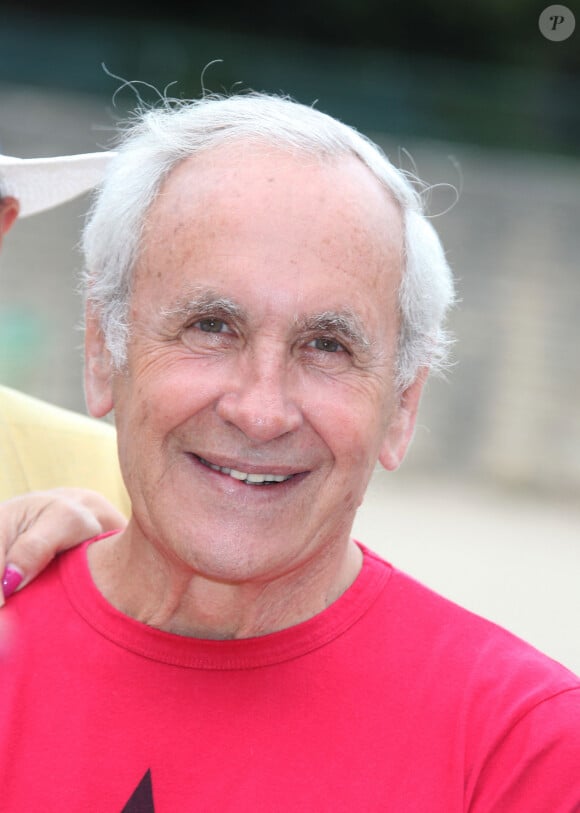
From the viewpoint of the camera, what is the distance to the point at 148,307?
180 cm

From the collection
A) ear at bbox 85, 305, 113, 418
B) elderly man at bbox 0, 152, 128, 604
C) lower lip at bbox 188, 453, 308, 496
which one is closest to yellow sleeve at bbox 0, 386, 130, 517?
elderly man at bbox 0, 152, 128, 604

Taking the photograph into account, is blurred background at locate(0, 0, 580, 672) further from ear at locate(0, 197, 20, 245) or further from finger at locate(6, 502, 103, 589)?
finger at locate(6, 502, 103, 589)

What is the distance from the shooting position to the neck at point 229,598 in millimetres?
1844

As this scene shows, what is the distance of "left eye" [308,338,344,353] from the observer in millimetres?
1746

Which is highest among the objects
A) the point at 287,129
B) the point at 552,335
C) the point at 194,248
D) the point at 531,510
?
the point at 287,129

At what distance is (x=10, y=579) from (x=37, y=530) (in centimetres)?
10

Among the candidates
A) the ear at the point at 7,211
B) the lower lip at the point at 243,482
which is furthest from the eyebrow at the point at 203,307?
the ear at the point at 7,211

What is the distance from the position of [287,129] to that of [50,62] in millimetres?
8698

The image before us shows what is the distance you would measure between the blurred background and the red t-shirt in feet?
14.6

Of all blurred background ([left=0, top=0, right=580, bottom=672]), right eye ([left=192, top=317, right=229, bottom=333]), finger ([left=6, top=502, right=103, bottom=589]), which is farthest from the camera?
blurred background ([left=0, top=0, right=580, bottom=672])

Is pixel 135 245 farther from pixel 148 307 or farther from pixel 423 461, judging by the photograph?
Answer: pixel 423 461

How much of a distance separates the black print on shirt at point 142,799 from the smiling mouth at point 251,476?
18.2 inches

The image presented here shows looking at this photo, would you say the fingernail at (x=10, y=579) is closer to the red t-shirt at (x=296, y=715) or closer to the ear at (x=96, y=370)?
the red t-shirt at (x=296, y=715)

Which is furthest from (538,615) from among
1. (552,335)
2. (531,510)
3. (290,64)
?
(290,64)
